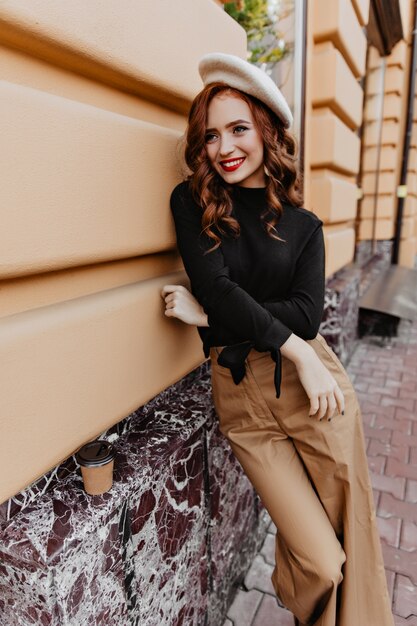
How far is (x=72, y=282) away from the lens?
3.73 feet

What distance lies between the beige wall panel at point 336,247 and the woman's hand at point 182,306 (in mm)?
2045

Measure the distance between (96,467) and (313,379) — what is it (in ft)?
2.29

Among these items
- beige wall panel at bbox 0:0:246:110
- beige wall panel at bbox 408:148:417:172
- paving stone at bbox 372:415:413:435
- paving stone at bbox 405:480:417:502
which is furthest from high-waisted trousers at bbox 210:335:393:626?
beige wall panel at bbox 408:148:417:172

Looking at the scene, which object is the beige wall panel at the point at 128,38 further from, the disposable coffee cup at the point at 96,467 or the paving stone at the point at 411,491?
the paving stone at the point at 411,491

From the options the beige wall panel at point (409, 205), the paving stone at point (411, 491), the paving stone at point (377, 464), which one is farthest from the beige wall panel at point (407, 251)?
the paving stone at point (411, 491)

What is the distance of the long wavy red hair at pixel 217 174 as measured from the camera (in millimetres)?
1328

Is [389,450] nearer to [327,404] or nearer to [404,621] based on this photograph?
[404,621]

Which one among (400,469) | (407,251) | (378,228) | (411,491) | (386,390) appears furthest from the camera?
(407,251)

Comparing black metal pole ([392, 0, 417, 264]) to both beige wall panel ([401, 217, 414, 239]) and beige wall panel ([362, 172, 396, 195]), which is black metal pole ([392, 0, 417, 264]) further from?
beige wall panel ([362, 172, 396, 195])

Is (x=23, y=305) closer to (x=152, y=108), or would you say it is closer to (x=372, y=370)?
(x=152, y=108)

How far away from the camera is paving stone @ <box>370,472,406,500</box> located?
2.53m

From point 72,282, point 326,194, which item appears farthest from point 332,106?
point 72,282

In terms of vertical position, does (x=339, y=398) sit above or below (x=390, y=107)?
below

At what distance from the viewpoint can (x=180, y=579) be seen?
1.42 metres
